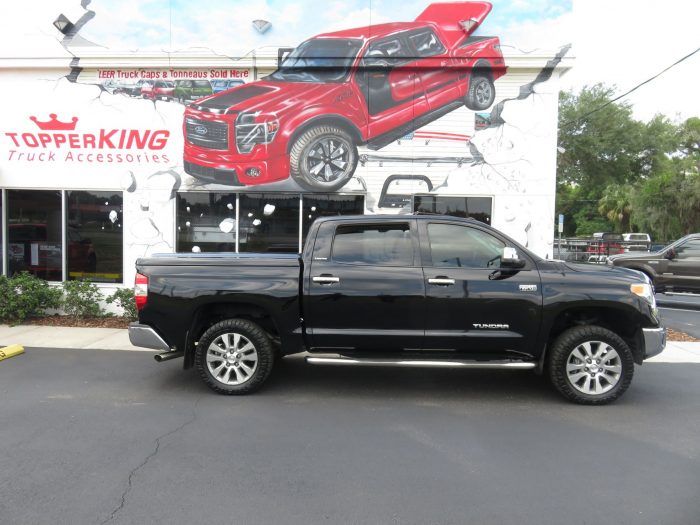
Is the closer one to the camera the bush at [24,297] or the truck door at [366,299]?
the truck door at [366,299]

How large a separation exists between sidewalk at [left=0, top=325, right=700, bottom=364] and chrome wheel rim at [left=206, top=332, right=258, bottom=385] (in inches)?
104

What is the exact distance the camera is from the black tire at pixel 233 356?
5.44 metres

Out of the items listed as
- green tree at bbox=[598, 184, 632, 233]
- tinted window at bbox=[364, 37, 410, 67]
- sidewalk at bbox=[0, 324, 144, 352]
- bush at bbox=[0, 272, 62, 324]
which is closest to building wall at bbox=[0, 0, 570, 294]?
bush at bbox=[0, 272, 62, 324]

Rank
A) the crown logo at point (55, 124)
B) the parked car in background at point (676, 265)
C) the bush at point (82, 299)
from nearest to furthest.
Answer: the bush at point (82, 299) → the crown logo at point (55, 124) → the parked car in background at point (676, 265)

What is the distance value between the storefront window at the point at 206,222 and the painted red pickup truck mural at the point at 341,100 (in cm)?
42

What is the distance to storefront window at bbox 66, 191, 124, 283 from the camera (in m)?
10.3

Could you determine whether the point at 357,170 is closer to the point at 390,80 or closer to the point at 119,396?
the point at 390,80

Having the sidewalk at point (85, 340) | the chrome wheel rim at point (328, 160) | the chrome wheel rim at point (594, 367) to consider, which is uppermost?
the chrome wheel rim at point (328, 160)

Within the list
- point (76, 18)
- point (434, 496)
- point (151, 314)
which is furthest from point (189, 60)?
point (434, 496)

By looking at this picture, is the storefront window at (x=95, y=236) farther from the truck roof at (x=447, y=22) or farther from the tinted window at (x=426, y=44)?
the tinted window at (x=426, y=44)

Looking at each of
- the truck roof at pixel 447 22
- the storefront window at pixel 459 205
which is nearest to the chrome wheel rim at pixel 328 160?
Answer: the storefront window at pixel 459 205

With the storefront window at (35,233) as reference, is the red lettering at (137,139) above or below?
above

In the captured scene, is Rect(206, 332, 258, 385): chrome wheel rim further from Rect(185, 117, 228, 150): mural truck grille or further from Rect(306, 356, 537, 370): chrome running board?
Rect(185, 117, 228, 150): mural truck grille

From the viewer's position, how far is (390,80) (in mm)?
9867
